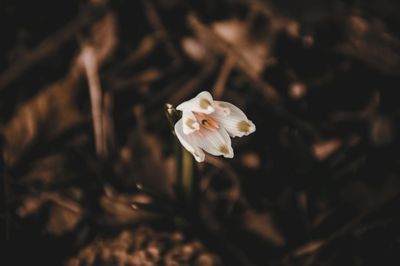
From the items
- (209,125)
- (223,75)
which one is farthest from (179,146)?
(223,75)

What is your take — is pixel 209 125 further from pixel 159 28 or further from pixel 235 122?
pixel 159 28

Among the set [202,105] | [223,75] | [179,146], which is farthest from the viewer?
[223,75]

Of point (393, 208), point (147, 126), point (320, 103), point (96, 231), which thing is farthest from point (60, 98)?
point (393, 208)

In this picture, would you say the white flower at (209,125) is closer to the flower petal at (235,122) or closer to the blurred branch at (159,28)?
the flower petal at (235,122)

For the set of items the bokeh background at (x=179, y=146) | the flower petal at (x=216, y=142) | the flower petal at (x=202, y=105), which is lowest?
the bokeh background at (x=179, y=146)

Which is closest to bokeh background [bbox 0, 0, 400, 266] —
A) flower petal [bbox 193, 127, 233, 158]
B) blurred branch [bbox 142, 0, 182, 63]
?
blurred branch [bbox 142, 0, 182, 63]

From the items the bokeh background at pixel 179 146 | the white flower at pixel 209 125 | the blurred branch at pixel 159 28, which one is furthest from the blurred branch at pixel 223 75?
the white flower at pixel 209 125
